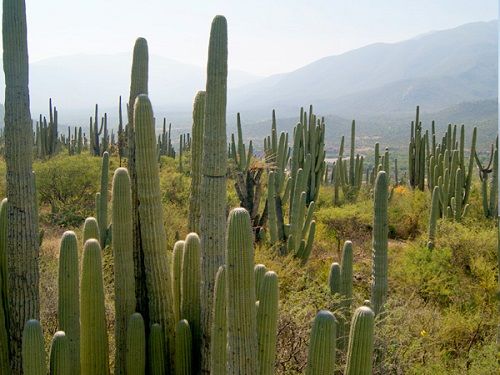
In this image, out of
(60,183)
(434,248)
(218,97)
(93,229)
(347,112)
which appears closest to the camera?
(218,97)

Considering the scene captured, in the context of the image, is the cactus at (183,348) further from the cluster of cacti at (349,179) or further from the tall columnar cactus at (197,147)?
the cluster of cacti at (349,179)

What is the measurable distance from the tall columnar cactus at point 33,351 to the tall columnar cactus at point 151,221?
0.93 meters

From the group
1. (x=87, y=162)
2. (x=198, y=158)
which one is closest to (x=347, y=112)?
(x=87, y=162)

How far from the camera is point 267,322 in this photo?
3.43 meters

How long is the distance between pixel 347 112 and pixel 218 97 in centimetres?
19659

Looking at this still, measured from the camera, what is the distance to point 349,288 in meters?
6.66

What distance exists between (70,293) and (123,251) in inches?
18.6

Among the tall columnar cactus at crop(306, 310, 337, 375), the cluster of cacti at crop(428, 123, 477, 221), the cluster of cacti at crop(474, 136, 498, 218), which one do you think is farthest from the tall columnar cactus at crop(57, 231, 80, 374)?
the cluster of cacti at crop(474, 136, 498, 218)

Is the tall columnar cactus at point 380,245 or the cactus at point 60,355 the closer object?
the cactus at point 60,355

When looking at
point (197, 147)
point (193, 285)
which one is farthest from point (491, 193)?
point (193, 285)

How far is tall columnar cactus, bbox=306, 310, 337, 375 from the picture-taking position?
10.5ft

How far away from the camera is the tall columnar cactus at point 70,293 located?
4.09 metres

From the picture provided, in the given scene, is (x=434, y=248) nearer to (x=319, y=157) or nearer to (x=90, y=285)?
(x=319, y=157)

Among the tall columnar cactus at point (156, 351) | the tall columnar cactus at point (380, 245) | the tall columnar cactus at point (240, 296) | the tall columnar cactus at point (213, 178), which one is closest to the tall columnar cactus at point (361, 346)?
the tall columnar cactus at point (240, 296)
